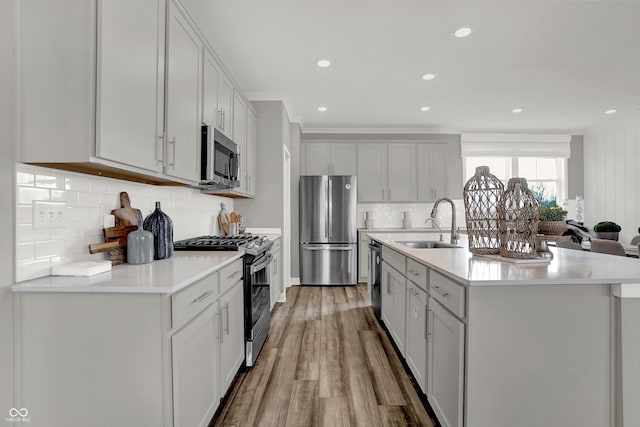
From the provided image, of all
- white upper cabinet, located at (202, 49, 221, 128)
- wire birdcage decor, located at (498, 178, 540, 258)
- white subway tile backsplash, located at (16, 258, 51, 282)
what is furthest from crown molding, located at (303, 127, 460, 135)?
white subway tile backsplash, located at (16, 258, 51, 282)

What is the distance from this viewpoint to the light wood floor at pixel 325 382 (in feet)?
5.91

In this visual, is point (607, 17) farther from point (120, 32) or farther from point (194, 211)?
point (194, 211)

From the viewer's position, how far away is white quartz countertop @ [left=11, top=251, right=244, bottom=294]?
4.02ft

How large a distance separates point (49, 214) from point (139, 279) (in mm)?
531

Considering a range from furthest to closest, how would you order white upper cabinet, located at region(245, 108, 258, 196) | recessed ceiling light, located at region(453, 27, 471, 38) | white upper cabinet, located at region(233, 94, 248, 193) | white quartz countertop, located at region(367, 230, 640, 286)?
white upper cabinet, located at region(245, 108, 258, 196) < white upper cabinet, located at region(233, 94, 248, 193) < recessed ceiling light, located at region(453, 27, 471, 38) < white quartz countertop, located at region(367, 230, 640, 286)

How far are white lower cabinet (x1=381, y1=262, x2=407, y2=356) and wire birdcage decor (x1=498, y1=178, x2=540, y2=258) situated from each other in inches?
30.1

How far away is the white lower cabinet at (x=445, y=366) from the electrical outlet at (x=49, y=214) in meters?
1.84

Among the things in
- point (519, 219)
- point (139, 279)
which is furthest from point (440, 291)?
point (139, 279)

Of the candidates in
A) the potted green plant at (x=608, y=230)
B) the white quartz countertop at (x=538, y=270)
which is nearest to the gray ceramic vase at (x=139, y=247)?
the white quartz countertop at (x=538, y=270)

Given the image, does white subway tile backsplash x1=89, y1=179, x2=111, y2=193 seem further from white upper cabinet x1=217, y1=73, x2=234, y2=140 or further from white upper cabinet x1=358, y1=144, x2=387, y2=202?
white upper cabinet x1=358, y1=144, x2=387, y2=202

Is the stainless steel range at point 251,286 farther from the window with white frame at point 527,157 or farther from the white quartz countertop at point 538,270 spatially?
the window with white frame at point 527,157

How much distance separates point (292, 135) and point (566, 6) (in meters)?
3.61

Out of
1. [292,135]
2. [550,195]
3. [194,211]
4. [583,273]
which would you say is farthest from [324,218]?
[550,195]

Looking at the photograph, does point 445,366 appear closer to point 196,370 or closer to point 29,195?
point 196,370
